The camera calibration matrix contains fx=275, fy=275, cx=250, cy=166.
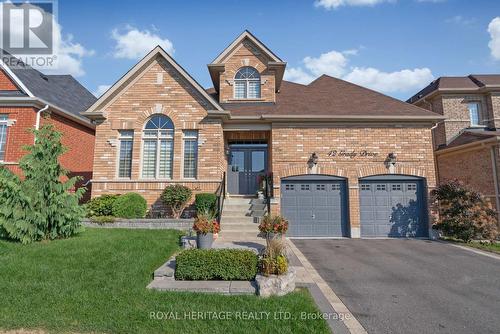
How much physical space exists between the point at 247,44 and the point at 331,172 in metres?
7.80

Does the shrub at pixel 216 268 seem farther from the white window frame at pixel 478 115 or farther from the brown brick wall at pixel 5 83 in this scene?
the white window frame at pixel 478 115

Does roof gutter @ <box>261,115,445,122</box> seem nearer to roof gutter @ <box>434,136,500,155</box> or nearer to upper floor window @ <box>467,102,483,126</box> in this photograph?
roof gutter @ <box>434,136,500,155</box>

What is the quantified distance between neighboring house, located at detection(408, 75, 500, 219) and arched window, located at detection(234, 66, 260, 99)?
10.4 m

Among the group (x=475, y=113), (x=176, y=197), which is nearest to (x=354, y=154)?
(x=176, y=197)

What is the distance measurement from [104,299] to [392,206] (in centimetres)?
1148

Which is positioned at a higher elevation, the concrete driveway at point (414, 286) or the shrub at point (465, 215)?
the shrub at point (465, 215)

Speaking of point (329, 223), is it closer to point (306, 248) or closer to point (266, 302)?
point (306, 248)

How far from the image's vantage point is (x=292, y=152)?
40.4ft

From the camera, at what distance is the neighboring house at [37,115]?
1230 centimetres

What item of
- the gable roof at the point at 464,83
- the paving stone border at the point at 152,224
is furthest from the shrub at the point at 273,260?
the gable roof at the point at 464,83

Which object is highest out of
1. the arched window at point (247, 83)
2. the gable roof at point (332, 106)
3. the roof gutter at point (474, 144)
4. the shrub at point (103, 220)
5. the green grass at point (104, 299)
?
the arched window at point (247, 83)

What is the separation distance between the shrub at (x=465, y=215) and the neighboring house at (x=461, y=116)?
343 centimetres

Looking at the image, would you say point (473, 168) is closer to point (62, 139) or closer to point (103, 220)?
point (103, 220)

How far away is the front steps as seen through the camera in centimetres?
976
